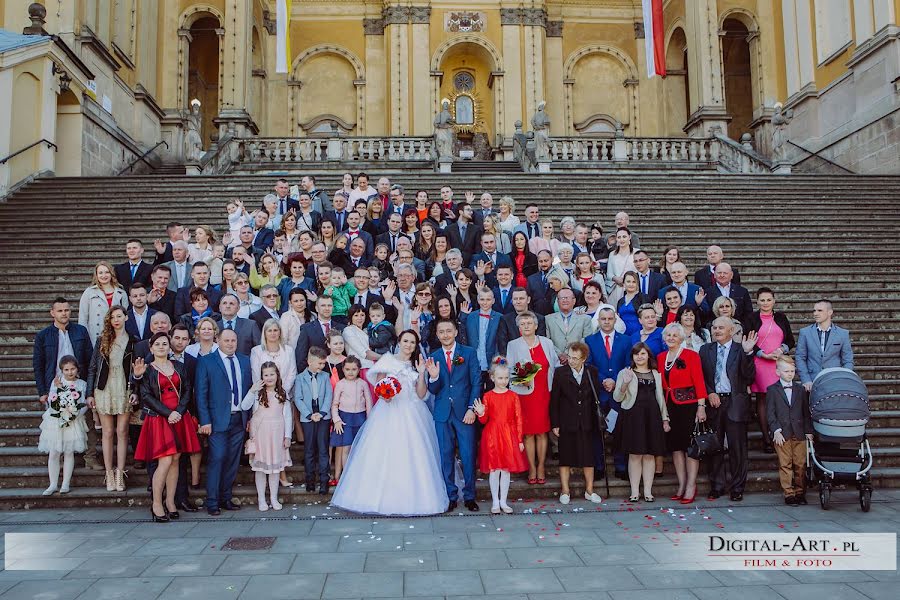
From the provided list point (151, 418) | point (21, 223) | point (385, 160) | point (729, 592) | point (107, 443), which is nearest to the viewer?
point (729, 592)

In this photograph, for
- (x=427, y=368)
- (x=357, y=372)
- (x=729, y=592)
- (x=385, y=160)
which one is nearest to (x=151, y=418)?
(x=357, y=372)

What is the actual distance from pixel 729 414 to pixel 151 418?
5.44 meters

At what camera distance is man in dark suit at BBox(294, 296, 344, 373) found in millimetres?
7348

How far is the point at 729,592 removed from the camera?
4.54 m

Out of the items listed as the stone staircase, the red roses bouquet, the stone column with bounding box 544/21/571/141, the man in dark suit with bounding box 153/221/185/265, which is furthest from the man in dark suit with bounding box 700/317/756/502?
the stone column with bounding box 544/21/571/141

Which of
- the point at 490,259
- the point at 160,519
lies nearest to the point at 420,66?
the point at 490,259

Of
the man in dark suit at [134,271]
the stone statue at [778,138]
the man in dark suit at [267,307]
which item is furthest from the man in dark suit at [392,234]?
the stone statue at [778,138]

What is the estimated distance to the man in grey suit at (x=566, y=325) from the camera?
295 inches

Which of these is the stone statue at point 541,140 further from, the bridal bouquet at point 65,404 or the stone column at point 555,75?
the bridal bouquet at point 65,404

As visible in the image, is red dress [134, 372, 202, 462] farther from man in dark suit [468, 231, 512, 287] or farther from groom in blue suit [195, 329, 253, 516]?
man in dark suit [468, 231, 512, 287]

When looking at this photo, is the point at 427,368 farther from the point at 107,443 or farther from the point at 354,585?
the point at 107,443

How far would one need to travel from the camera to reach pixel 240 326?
745cm

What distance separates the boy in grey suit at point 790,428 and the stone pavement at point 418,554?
21cm

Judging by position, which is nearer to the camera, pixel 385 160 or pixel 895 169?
pixel 895 169
